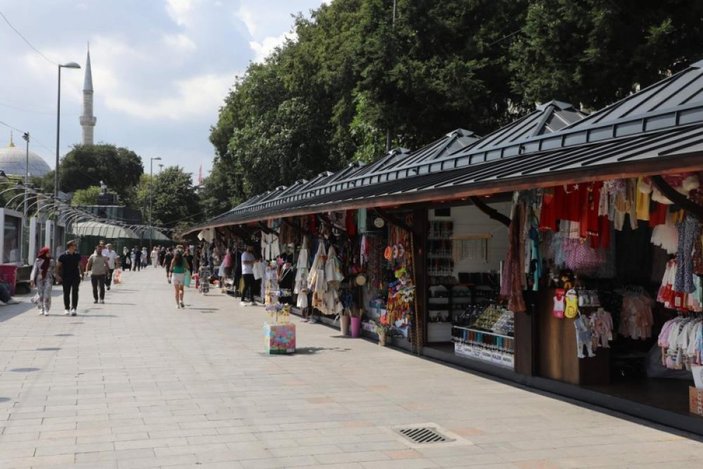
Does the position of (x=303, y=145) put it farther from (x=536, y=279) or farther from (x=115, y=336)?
(x=536, y=279)

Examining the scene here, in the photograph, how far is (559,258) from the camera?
26.9 ft

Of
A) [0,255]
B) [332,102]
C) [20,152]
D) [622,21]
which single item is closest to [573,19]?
[622,21]

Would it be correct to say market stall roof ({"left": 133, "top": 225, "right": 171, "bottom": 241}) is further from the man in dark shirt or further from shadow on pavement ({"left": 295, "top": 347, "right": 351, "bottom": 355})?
shadow on pavement ({"left": 295, "top": 347, "right": 351, "bottom": 355})

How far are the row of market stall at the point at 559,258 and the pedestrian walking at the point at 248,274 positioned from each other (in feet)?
21.4

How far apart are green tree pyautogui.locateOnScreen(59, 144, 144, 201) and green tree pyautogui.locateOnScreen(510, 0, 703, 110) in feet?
251

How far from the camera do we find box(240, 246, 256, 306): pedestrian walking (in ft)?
66.9

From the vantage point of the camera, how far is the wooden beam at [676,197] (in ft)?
19.7

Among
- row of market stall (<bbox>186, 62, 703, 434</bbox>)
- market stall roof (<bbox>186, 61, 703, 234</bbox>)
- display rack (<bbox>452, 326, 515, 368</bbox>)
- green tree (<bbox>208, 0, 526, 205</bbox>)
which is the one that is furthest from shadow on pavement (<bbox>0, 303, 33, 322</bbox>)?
green tree (<bbox>208, 0, 526, 205</bbox>)

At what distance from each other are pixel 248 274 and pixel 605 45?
37.9 ft

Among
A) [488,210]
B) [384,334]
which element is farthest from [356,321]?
[488,210]

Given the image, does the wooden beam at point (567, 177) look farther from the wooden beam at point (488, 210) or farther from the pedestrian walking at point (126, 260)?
the pedestrian walking at point (126, 260)

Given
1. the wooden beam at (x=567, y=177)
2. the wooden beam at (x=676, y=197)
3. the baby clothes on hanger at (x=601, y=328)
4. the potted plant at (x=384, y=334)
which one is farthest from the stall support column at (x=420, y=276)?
the wooden beam at (x=676, y=197)

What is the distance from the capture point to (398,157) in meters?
17.9

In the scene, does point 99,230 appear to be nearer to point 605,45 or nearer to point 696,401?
point 605,45
